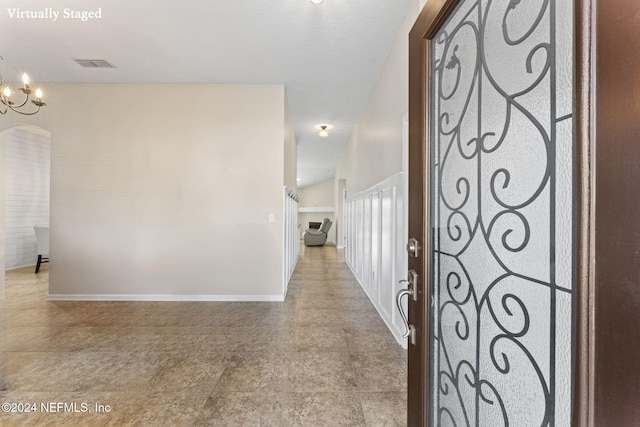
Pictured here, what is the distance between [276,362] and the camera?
2.20 metres

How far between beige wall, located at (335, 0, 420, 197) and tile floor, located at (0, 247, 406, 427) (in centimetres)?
170

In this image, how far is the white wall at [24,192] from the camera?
5445 millimetres

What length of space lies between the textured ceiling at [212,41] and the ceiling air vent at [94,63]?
75 mm

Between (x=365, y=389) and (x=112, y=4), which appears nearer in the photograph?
(x=365, y=389)

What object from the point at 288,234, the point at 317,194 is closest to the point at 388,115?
the point at 288,234

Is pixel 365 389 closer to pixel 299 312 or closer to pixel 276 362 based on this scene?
pixel 276 362

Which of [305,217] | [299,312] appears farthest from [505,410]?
[305,217]

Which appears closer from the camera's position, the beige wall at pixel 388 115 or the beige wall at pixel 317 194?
the beige wall at pixel 388 115

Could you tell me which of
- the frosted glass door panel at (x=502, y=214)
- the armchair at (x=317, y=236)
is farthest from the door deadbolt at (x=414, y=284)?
the armchair at (x=317, y=236)

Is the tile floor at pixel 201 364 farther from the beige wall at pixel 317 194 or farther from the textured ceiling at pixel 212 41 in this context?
the beige wall at pixel 317 194

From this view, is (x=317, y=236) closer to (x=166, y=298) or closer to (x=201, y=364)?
(x=166, y=298)

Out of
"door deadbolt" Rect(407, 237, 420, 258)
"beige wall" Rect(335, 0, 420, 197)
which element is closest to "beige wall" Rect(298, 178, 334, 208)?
"beige wall" Rect(335, 0, 420, 197)

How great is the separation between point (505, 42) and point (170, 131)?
397cm

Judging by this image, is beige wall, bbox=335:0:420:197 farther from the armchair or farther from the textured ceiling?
the armchair
